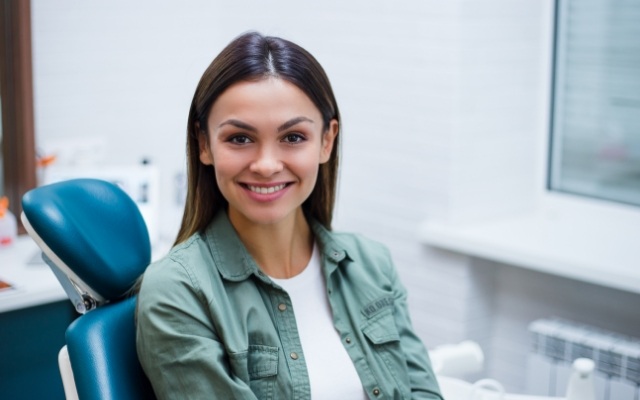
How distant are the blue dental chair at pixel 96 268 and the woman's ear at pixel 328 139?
0.37 m

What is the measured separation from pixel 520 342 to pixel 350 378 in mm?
1449

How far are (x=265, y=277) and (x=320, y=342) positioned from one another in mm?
151

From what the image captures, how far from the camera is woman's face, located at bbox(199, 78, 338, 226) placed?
1.58 meters

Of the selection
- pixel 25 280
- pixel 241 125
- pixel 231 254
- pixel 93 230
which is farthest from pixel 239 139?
pixel 25 280

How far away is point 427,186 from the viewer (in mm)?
2936

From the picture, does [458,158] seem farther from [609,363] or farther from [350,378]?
[350,378]

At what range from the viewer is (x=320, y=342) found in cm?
165

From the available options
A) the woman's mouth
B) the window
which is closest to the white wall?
the window

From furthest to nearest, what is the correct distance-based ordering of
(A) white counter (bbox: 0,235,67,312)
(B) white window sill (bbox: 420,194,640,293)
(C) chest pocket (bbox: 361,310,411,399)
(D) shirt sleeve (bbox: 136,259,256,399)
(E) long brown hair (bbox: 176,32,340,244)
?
(B) white window sill (bbox: 420,194,640,293) → (A) white counter (bbox: 0,235,67,312) → (C) chest pocket (bbox: 361,310,411,399) → (E) long brown hair (bbox: 176,32,340,244) → (D) shirt sleeve (bbox: 136,259,256,399)

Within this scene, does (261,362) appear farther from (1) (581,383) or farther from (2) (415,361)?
(1) (581,383)

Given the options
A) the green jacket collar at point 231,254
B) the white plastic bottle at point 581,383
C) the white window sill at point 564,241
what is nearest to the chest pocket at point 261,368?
the green jacket collar at point 231,254

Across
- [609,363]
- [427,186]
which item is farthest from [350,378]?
[427,186]

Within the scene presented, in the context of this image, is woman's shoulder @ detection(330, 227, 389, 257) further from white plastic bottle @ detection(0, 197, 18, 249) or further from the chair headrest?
white plastic bottle @ detection(0, 197, 18, 249)

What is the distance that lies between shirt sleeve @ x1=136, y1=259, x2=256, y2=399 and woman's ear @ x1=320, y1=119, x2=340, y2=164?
15.2 inches
